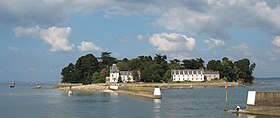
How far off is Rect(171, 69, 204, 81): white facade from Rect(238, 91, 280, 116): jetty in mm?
133227

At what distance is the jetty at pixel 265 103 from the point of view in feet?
147

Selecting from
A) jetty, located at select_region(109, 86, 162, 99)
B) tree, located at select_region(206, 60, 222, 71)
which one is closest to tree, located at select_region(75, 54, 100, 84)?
tree, located at select_region(206, 60, 222, 71)

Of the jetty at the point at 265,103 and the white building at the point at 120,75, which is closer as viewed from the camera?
the jetty at the point at 265,103

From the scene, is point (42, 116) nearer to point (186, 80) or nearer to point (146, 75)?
point (146, 75)

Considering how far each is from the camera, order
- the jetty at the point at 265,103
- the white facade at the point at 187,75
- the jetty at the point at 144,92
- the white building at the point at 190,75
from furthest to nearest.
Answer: the white building at the point at 190,75 → the white facade at the point at 187,75 → the jetty at the point at 144,92 → the jetty at the point at 265,103

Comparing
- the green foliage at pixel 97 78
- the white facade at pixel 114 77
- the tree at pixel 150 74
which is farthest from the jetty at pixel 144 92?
the green foliage at pixel 97 78

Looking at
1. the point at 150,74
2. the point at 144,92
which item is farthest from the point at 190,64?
the point at 144,92

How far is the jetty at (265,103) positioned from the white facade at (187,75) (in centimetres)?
13323

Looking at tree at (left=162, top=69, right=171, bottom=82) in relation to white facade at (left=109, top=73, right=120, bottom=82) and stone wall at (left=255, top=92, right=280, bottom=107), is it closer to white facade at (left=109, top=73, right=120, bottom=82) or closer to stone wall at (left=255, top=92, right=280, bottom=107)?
white facade at (left=109, top=73, right=120, bottom=82)

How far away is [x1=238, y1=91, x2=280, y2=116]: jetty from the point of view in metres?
44.9

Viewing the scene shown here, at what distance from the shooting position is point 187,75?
599ft

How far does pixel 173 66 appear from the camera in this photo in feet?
632

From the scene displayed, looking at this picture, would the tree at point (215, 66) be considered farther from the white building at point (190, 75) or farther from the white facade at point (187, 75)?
the white facade at point (187, 75)

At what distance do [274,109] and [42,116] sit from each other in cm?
2704
